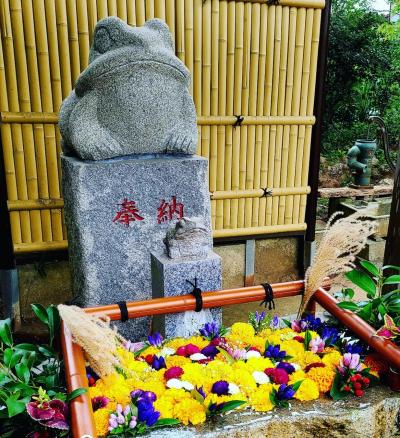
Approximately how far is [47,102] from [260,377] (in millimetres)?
3232

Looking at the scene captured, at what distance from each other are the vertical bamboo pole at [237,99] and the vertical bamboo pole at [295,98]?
2.07 ft

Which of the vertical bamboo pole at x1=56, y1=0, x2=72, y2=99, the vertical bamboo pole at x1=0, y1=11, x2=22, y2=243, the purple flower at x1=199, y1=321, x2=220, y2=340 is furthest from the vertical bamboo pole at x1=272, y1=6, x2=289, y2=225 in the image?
the purple flower at x1=199, y1=321, x2=220, y2=340

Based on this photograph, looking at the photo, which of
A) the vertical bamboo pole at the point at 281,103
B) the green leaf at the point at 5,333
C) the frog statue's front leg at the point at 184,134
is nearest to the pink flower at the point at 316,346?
the green leaf at the point at 5,333

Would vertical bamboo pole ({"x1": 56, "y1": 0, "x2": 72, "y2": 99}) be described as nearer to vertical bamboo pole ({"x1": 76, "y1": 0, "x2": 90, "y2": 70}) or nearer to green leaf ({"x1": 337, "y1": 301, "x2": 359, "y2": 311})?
vertical bamboo pole ({"x1": 76, "y1": 0, "x2": 90, "y2": 70})

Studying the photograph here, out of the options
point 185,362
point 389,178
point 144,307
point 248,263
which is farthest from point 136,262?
point 389,178

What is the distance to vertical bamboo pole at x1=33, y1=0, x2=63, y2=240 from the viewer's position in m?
3.68

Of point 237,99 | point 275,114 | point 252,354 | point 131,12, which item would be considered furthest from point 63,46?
point 252,354

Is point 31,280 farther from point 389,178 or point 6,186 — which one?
point 389,178

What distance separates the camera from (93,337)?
4.82ft

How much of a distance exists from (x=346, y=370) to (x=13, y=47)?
3654mm

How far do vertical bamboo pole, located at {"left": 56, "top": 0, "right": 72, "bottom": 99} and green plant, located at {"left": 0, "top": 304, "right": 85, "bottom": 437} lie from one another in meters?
2.69

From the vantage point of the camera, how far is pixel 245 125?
4.45m

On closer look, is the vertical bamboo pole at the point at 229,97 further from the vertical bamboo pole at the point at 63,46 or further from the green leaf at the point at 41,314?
the green leaf at the point at 41,314

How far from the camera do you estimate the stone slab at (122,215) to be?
9.62 feet
